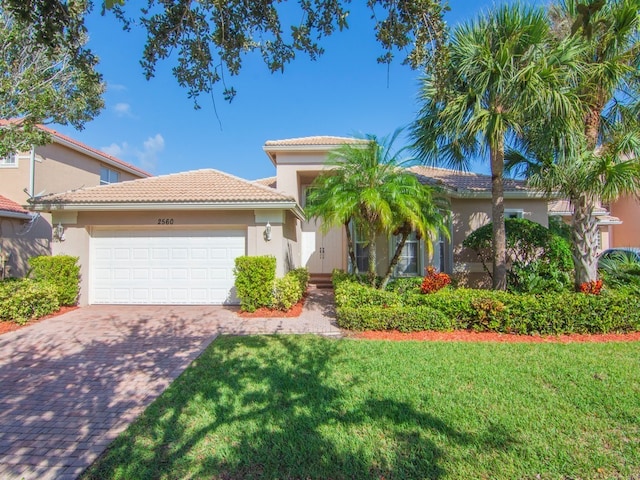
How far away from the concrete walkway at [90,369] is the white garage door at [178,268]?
0.50m

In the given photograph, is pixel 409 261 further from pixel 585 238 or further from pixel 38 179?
pixel 38 179

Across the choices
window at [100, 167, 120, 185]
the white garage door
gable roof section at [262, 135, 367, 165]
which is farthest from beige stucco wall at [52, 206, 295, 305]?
window at [100, 167, 120, 185]

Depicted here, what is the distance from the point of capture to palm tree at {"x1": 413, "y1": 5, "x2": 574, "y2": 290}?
797 centimetres

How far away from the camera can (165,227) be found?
444 inches

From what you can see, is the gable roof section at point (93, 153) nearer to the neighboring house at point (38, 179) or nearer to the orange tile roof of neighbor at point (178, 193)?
the neighboring house at point (38, 179)

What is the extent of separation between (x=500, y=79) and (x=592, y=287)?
605cm

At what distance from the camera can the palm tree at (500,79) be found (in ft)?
26.1

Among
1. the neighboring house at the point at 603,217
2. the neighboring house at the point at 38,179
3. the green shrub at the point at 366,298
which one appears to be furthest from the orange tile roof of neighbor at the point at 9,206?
the neighboring house at the point at 603,217

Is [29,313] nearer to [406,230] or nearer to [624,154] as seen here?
[406,230]

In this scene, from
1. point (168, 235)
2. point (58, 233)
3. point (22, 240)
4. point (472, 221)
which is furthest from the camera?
point (22, 240)

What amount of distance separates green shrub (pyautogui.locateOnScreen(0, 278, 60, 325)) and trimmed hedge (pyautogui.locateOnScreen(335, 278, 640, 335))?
348 inches

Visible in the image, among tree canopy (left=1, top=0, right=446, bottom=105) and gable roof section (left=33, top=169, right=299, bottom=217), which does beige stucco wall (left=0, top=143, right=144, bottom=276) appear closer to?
gable roof section (left=33, top=169, right=299, bottom=217)

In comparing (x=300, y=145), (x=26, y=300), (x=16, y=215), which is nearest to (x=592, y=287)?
(x=300, y=145)

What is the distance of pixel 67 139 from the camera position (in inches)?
673
